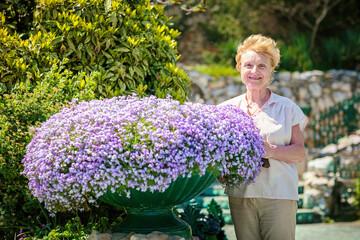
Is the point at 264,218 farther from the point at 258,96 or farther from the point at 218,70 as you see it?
the point at 218,70

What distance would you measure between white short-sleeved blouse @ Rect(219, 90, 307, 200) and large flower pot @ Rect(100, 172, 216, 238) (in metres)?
0.44

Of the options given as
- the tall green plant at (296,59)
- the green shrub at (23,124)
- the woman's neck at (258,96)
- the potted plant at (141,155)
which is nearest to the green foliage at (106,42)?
the green shrub at (23,124)

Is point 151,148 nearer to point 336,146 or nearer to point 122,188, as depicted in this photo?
point 122,188

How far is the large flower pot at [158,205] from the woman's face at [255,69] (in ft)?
2.30

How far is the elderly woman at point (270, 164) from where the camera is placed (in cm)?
261

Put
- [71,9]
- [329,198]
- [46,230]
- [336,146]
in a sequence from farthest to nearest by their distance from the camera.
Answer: [336,146] → [329,198] → [71,9] → [46,230]

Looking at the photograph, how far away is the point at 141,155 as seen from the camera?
195 centimetres

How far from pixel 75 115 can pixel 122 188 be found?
504 millimetres

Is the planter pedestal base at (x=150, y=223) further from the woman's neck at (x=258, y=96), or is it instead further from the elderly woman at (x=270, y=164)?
the woman's neck at (x=258, y=96)

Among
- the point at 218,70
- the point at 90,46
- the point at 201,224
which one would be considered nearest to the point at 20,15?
the point at 90,46

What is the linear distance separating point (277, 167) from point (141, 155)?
101 cm

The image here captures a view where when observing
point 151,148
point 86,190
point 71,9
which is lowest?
point 86,190

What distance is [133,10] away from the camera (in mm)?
3184

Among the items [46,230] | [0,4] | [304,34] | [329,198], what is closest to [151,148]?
[46,230]
